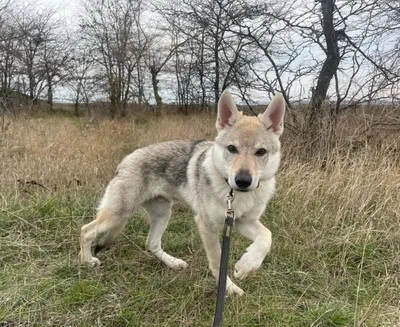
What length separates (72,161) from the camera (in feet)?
17.6

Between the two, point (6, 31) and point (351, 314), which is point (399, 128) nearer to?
point (351, 314)

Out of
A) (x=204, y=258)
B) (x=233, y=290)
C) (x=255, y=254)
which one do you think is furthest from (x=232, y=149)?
(x=204, y=258)

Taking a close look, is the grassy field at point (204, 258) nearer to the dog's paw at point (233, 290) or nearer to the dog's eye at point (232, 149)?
the dog's paw at point (233, 290)

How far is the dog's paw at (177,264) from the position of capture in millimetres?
3100

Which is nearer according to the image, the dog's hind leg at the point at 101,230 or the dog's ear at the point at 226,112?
the dog's ear at the point at 226,112

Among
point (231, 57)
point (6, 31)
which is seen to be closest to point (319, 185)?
point (231, 57)

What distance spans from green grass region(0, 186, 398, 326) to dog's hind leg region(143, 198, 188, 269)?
0.29 ft

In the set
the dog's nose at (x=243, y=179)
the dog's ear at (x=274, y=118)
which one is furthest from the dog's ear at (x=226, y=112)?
the dog's nose at (x=243, y=179)

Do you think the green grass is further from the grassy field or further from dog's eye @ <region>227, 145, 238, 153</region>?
dog's eye @ <region>227, 145, 238, 153</region>

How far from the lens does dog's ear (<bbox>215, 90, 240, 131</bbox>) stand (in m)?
2.74

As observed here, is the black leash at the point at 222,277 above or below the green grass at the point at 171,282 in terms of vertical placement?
above

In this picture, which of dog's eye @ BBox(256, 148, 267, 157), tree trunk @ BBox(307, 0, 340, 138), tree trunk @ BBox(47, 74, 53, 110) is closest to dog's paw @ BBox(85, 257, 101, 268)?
dog's eye @ BBox(256, 148, 267, 157)

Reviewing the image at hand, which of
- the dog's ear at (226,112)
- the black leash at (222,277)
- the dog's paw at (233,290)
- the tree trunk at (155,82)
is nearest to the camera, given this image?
the black leash at (222,277)

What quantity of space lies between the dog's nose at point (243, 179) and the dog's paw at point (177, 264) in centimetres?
123
